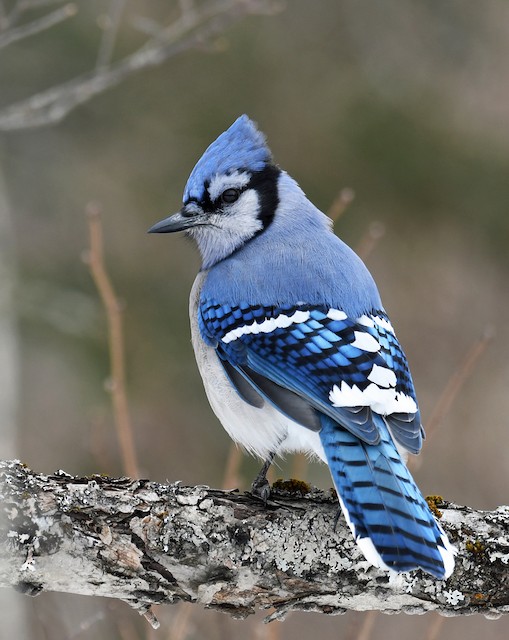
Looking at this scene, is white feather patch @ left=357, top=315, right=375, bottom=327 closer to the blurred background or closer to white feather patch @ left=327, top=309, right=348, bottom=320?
white feather patch @ left=327, top=309, right=348, bottom=320

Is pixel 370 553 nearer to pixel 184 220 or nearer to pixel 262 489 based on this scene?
pixel 262 489

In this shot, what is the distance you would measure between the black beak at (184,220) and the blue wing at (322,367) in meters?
0.49

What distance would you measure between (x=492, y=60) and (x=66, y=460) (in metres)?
3.85

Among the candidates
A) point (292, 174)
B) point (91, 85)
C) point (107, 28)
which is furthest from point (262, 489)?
point (292, 174)

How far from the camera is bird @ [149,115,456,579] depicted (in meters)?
2.35

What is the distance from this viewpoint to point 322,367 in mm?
2662

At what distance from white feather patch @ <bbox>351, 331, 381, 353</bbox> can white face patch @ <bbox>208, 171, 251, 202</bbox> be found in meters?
0.86

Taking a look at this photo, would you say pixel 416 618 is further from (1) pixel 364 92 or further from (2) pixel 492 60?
(2) pixel 492 60

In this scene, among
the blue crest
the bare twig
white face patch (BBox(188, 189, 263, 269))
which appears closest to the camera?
the bare twig

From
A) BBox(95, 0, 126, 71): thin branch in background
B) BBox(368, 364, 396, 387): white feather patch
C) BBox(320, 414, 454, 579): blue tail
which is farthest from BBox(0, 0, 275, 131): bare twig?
BBox(320, 414, 454, 579): blue tail

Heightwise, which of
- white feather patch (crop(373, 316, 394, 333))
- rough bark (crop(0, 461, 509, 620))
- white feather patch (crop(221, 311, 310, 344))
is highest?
white feather patch (crop(221, 311, 310, 344))

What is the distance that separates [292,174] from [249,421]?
315cm

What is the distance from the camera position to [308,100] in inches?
237

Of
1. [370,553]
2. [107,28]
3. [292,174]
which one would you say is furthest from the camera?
[292,174]
